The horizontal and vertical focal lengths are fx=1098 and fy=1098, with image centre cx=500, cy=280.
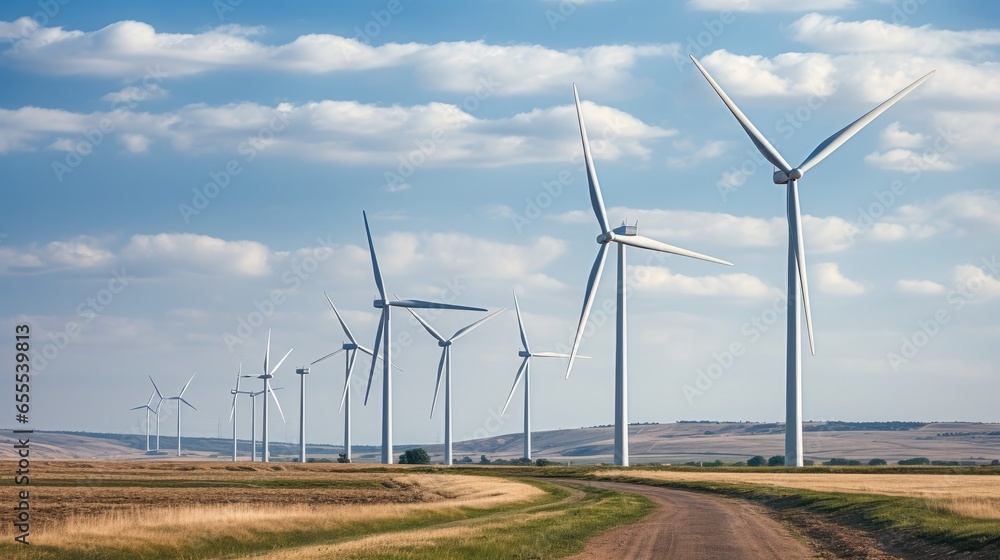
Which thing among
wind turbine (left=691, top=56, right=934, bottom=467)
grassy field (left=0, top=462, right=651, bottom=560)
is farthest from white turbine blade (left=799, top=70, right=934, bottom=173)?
grassy field (left=0, top=462, right=651, bottom=560)

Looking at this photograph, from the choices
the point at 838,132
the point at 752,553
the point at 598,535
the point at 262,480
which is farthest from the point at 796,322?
the point at 752,553

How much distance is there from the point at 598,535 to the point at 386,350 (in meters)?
117

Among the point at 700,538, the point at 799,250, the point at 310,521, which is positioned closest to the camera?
the point at 700,538

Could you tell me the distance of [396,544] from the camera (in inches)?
1487

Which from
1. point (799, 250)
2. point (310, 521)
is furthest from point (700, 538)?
point (799, 250)

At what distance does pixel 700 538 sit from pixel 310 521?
1966cm

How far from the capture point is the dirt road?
34281 mm

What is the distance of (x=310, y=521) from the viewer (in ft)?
167

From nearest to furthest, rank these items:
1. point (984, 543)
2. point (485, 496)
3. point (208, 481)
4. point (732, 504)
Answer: point (984, 543) → point (732, 504) → point (485, 496) → point (208, 481)

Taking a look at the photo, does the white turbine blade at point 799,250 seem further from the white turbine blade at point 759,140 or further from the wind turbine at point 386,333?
the wind turbine at point 386,333

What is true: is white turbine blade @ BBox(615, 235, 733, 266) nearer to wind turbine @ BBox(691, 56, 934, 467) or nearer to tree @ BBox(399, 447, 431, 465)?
wind turbine @ BBox(691, 56, 934, 467)

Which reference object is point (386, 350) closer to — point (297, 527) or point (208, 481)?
point (208, 481)

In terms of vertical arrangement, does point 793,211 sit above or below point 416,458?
above

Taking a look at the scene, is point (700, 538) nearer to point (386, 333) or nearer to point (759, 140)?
point (759, 140)
